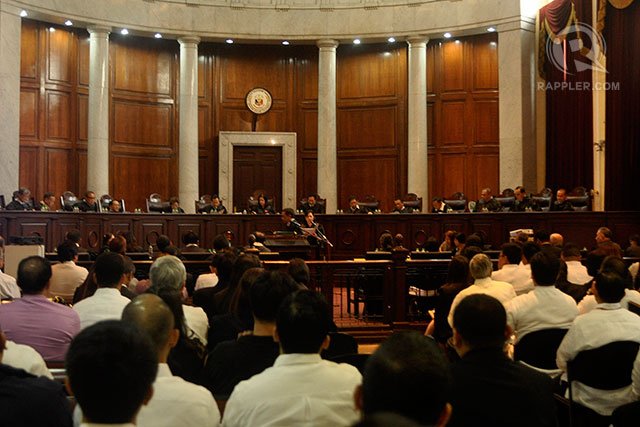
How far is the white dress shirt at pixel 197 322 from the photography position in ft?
13.6

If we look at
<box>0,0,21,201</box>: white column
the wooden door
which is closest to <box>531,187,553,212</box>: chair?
the wooden door

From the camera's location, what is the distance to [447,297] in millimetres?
5469

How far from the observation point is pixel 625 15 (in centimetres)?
1302

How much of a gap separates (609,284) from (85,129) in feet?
49.4

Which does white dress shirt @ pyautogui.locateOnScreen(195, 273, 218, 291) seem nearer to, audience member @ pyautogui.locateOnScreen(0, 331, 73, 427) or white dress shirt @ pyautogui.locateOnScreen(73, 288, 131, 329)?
white dress shirt @ pyautogui.locateOnScreen(73, 288, 131, 329)

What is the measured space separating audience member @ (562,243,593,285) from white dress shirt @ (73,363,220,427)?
5.19 meters

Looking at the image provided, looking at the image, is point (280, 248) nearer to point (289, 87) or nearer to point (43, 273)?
point (43, 273)

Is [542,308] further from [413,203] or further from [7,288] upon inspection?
[413,203]

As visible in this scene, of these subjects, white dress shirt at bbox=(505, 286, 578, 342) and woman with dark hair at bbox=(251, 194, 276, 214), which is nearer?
white dress shirt at bbox=(505, 286, 578, 342)

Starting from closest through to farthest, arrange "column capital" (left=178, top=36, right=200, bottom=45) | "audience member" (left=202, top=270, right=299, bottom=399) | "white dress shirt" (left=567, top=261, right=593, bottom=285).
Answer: "audience member" (left=202, top=270, right=299, bottom=399), "white dress shirt" (left=567, top=261, right=593, bottom=285), "column capital" (left=178, top=36, right=200, bottom=45)

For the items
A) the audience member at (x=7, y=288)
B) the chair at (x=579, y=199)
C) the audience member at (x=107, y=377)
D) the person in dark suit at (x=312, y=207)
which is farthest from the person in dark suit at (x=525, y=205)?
the audience member at (x=107, y=377)

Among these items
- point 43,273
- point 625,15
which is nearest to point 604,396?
point 43,273

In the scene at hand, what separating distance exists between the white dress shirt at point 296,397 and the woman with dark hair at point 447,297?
3188 mm

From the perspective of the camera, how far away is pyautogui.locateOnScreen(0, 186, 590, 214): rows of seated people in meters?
13.0
